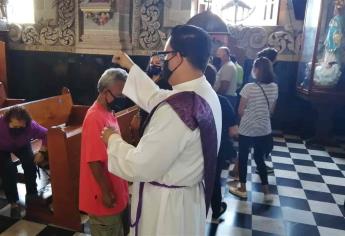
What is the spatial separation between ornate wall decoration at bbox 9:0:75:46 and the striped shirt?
5.25 m

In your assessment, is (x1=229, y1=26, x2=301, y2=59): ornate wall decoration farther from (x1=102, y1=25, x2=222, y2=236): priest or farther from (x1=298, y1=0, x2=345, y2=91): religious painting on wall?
(x1=102, y1=25, x2=222, y2=236): priest

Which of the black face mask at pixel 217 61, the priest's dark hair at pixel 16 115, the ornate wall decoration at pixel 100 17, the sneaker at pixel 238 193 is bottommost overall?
the sneaker at pixel 238 193

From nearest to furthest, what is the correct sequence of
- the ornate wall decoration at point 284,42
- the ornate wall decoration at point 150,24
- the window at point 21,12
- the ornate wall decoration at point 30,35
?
the ornate wall decoration at point 284,42, the ornate wall decoration at point 150,24, the ornate wall decoration at point 30,35, the window at point 21,12

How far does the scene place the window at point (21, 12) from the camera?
313 inches

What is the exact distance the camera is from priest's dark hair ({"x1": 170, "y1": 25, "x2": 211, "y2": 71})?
139cm

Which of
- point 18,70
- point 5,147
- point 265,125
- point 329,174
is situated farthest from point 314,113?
point 18,70

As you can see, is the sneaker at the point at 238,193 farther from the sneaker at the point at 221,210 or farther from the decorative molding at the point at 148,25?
the decorative molding at the point at 148,25

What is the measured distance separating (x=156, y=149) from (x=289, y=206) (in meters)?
2.93

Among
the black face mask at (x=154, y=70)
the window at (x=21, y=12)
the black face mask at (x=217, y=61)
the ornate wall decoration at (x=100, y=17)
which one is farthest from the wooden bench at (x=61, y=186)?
the window at (x=21, y=12)

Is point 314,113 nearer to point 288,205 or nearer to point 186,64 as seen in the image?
point 288,205

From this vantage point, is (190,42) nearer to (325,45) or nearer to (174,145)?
Result: (174,145)

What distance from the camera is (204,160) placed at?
4.84 ft

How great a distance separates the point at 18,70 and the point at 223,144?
664 centimetres

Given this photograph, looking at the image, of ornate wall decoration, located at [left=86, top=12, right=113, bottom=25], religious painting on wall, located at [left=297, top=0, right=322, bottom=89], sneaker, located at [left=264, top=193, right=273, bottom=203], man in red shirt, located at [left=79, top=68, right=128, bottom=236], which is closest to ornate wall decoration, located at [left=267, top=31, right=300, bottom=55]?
religious painting on wall, located at [left=297, top=0, right=322, bottom=89]
